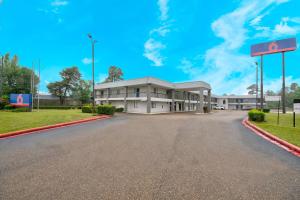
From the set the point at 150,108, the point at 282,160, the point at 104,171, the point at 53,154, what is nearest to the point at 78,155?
the point at 53,154

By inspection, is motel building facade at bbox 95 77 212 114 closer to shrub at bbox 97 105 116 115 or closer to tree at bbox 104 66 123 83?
shrub at bbox 97 105 116 115

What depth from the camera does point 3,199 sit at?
231cm

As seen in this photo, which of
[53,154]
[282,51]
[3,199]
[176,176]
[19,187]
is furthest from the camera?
[282,51]

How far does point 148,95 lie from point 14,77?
36.4 metres

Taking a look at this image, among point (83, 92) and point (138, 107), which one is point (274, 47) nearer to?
point (138, 107)

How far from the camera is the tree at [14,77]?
35125mm

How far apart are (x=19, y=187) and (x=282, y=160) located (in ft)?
21.1

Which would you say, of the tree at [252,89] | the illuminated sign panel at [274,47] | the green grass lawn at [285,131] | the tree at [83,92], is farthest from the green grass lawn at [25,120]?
the tree at [252,89]

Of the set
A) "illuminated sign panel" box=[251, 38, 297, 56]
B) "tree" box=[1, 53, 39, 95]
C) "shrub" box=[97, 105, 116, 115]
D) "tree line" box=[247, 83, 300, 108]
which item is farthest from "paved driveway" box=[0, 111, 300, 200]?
"tree line" box=[247, 83, 300, 108]

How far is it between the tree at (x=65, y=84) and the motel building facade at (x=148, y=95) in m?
16.7

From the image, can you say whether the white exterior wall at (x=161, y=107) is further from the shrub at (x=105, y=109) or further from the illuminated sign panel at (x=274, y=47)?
the illuminated sign panel at (x=274, y=47)

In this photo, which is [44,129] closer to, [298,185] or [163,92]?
[298,185]

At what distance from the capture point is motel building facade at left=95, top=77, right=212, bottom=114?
2538cm

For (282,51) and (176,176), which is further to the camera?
(282,51)
